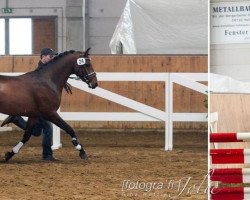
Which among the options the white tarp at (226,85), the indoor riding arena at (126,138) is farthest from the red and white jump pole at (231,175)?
the indoor riding arena at (126,138)

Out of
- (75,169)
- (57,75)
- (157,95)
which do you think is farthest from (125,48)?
(75,169)

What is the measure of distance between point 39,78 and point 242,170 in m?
5.14

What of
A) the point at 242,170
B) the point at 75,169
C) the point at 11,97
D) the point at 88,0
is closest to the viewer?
the point at 242,170

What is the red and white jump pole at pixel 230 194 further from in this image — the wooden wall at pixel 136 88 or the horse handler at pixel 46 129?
the wooden wall at pixel 136 88

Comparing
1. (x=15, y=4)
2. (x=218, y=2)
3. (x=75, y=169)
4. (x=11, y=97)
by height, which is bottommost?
(x=75, y=169)

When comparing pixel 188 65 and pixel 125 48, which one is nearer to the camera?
pixel 188 65

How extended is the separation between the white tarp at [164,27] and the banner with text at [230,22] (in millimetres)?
10882

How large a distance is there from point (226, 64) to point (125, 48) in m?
11.6

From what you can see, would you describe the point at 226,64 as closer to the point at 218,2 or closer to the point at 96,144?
the point at 218,2

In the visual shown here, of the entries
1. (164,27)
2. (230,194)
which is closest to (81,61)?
(230,194)

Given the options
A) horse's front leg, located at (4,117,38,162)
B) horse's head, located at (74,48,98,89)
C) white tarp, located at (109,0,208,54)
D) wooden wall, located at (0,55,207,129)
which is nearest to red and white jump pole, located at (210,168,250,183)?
horse's front leg, located at (4,117,38,162)

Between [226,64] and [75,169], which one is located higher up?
[226,64]

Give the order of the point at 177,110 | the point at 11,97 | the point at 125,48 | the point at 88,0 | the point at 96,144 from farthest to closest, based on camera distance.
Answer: the point at 88,0 < the point at 125,48 < the point at 177,110 < the point at 96,144 < the point at 11,97

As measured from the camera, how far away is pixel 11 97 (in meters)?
10.9
